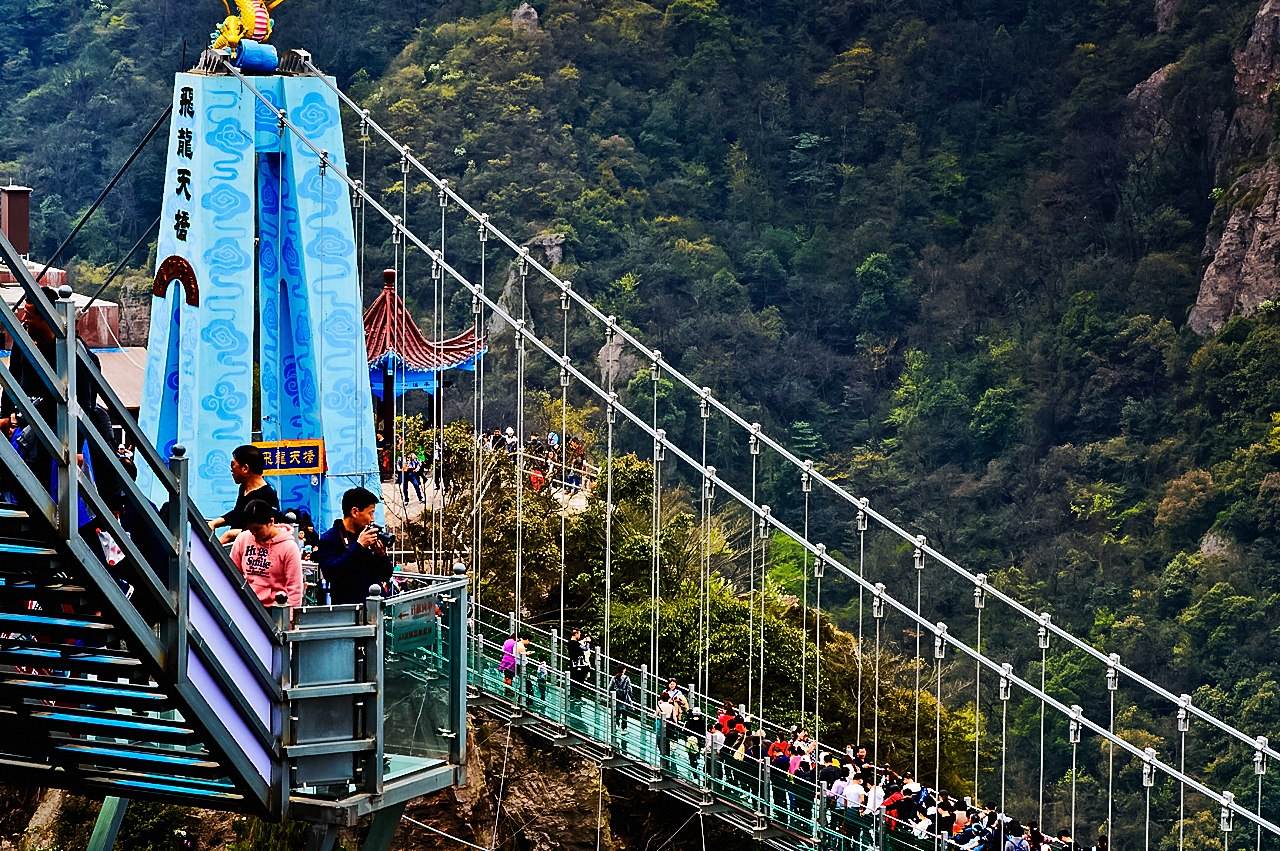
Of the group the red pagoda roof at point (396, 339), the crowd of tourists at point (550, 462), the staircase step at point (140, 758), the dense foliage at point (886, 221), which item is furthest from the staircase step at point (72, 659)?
the dense foliage at point (886, 221)

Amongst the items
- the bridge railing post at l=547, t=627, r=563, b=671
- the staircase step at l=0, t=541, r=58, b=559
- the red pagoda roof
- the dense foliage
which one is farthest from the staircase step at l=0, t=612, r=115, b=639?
the dense foliage

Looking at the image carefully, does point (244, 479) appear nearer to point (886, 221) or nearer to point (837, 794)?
point (837, 794)

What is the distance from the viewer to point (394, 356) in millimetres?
22641

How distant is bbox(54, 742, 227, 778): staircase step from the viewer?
6012mm

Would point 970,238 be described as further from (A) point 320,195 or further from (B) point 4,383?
Result: (B) point 4,383

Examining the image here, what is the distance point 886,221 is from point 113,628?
51168 millimetres

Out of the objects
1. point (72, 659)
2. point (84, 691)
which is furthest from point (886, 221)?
point (72, 659)

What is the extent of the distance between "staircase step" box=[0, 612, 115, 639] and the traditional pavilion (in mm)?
16574

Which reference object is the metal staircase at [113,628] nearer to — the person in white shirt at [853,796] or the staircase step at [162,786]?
the staircase step at [162,786]

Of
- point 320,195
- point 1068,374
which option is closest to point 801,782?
point 320,195

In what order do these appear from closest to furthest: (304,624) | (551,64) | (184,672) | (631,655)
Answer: (184,672) < (304,624) < (631,655) < (551,64)

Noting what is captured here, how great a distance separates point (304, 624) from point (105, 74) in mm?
51985

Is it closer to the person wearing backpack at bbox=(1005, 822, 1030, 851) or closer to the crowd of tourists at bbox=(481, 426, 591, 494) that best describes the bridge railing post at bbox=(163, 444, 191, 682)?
the person wearing backpack at bbox=(1005, 822, 1030, 851)

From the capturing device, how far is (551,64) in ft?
180
